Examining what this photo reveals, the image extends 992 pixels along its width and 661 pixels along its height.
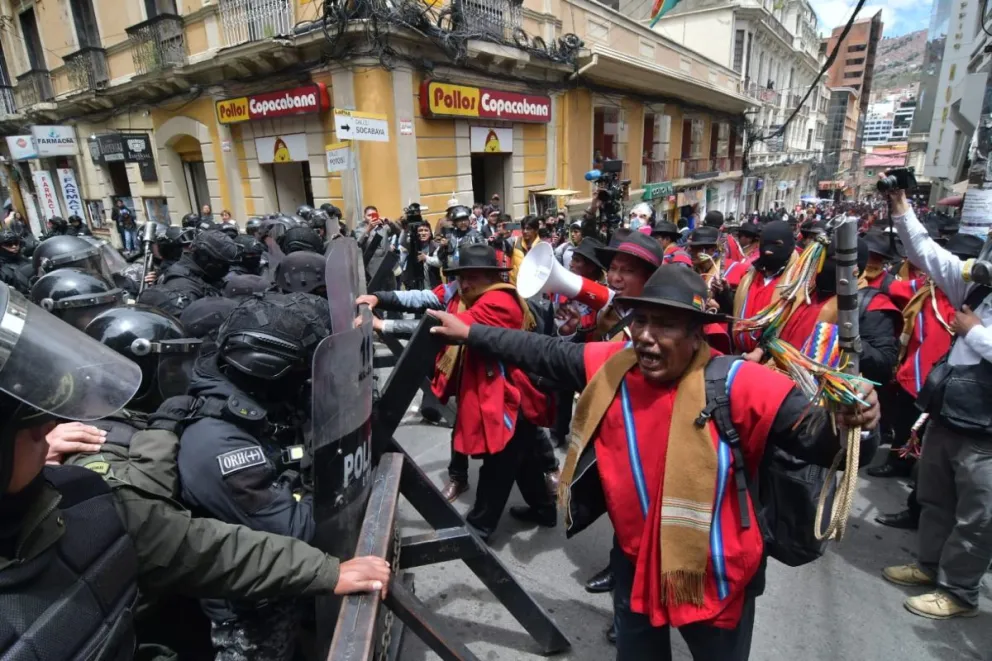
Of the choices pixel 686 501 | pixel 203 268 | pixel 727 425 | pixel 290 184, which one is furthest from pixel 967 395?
pixel 290 184

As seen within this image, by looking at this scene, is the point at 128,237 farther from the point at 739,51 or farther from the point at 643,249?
the point at 739,51

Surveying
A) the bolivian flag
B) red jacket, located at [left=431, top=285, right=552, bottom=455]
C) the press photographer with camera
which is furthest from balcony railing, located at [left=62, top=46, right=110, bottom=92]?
the press photographer with camera

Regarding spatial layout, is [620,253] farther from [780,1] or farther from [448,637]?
[780,1]

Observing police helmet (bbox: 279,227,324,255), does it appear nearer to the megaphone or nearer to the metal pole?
the megaphone

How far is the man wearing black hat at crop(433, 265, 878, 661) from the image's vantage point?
5.14ft

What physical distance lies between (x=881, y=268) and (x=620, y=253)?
7.44 feet

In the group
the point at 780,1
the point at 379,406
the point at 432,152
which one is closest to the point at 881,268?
the point at 379,406

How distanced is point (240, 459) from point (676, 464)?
1340 millimetres

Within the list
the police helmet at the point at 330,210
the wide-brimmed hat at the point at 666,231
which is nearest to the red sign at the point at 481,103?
the police helmet at the point at 330,210

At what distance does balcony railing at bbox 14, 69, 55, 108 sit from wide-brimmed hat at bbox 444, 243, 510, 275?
22.8 meters

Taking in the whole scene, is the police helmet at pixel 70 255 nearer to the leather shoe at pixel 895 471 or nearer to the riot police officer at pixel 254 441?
the riot police officer at pixel 254 441

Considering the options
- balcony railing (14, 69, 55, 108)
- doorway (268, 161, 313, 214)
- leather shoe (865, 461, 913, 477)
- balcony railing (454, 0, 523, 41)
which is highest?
balcony railing (14, 69, 55, 108)

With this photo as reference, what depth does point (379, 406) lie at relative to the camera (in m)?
2.02

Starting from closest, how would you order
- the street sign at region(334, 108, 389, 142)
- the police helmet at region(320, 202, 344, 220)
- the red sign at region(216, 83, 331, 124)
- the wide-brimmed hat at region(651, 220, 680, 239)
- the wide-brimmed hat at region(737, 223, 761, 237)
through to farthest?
the wide-brimmed hat at region(651, 220, 680, 239), the wide-brimmed hat at region(737, 223, 761, 237), the street sign at region(334, 108, 389, 142), the police helmet at region(320, 202, 344, 220), the red sign at region(216, 83, 331, 124)
